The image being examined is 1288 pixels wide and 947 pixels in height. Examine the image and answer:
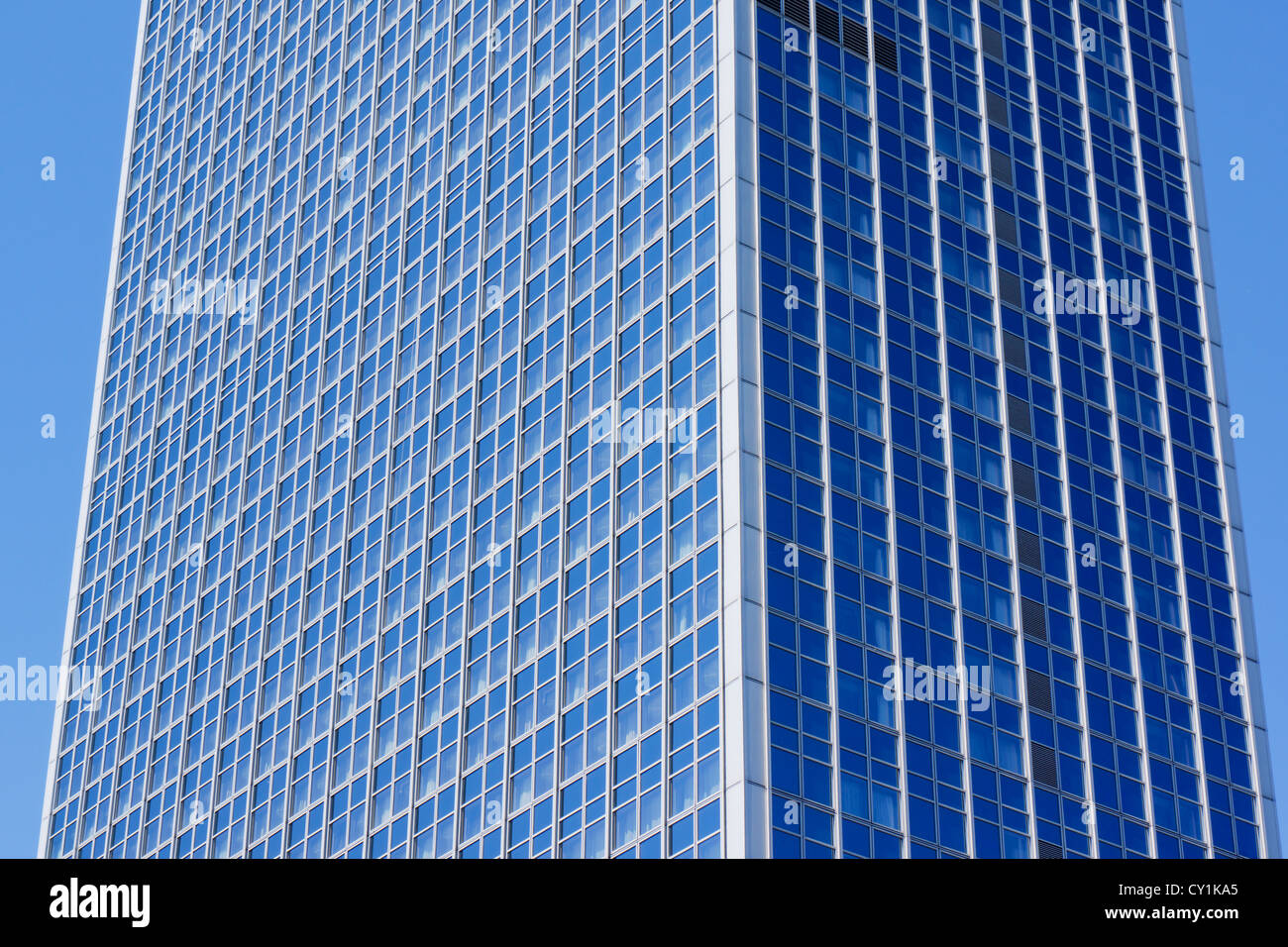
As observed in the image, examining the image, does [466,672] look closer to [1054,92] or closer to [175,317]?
[1054,92]

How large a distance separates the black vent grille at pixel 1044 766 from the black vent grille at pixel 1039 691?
1.61 m

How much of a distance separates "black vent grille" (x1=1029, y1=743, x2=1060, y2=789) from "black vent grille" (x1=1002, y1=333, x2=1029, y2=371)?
17.1 m

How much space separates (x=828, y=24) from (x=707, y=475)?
23978 millimetres

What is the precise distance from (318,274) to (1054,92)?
37.4 m

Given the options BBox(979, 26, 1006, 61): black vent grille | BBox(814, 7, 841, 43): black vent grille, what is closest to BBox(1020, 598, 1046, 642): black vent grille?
BBox(814, 7, 841, 43): black vent grille

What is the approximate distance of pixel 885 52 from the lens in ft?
311

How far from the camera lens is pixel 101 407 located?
131125 millimetres

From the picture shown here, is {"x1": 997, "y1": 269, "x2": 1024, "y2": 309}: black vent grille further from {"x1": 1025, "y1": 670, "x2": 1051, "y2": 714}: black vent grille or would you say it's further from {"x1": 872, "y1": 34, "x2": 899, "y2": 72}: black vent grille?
{"x1": 1025, "y1": 670, "x2": 1051, "y2": 714}: black vent grille

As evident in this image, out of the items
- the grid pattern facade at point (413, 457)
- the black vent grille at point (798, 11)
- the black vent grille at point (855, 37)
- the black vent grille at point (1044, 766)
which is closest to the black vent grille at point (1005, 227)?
the black vent grille at point (855, 37)

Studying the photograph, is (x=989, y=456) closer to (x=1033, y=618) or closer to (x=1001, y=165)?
(x=1033, y=618)

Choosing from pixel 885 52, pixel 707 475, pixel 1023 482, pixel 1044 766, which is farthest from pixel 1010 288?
pixel 1044 766
